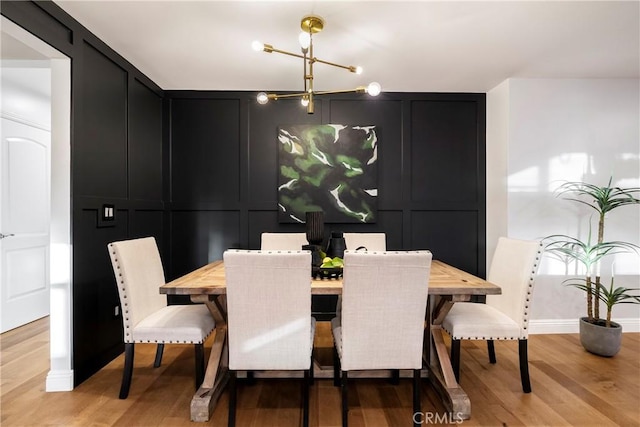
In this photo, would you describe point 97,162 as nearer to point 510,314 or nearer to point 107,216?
point 107,216

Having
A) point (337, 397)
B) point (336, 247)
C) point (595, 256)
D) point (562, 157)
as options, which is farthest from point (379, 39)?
point (595, 256)

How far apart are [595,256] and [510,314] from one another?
1435mm

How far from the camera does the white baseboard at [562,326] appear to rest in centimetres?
328

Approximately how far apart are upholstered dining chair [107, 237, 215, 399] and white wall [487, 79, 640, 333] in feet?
9.48

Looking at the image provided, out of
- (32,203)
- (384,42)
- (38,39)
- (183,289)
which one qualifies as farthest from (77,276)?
(384,42)

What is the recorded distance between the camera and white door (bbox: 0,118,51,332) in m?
3.29

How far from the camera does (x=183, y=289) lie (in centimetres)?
183

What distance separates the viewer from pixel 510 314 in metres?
2.26

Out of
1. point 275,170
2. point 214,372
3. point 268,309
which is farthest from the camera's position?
point 275,170

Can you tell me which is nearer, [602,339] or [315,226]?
[315,226]

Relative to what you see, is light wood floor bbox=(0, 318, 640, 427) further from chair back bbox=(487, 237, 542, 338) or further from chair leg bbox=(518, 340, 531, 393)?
chair back bbox=(487, 237, 542, 338)

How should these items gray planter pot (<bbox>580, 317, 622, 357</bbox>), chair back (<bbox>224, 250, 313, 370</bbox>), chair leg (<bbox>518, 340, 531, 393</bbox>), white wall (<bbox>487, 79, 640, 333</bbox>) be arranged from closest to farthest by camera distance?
chair back (<bbox>224, 250, 313, 370</bbox>)
chair leg (<bbox>518, 340, 531, 393</bbox>)
gray planter pot (<bbox>580, 317, 622, 357</bbox>)
white wall (<bbox>487, 79, 640, 333</bbox>)

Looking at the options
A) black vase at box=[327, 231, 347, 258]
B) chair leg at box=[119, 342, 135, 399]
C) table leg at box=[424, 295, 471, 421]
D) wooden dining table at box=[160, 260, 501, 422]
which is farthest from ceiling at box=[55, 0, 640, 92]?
chair leg at box=[119, 342, 135, 399]

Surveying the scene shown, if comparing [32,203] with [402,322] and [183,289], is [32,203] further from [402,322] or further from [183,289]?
[402,322]
